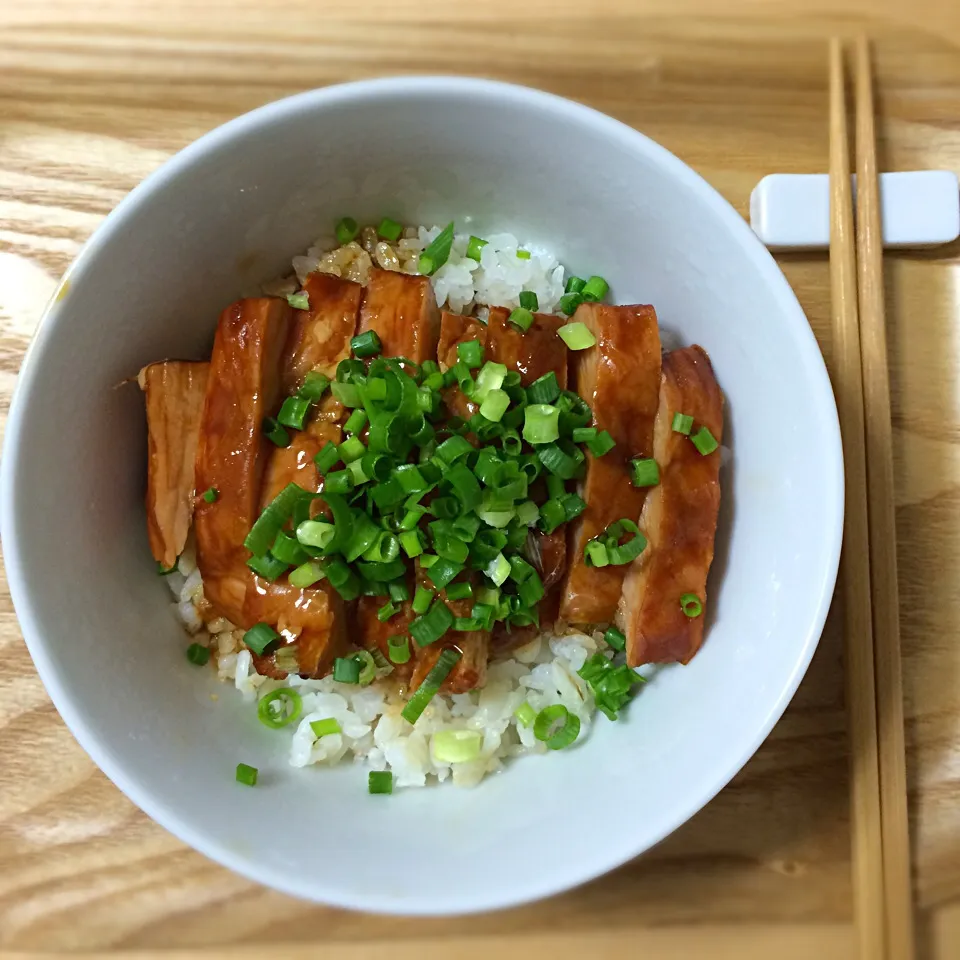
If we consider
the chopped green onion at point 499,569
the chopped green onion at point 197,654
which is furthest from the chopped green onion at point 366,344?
the chopped green onion at point 197,654

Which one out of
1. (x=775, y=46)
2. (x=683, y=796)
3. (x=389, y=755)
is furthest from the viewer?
(x=775, y=46)

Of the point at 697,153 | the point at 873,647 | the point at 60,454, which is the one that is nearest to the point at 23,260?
the point at 60,454

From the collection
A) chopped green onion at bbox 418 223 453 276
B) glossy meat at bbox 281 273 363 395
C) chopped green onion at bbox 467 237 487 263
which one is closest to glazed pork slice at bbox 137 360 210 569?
glossy meat at bbox 281 273 363 395

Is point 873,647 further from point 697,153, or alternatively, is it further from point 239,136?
point 239,136

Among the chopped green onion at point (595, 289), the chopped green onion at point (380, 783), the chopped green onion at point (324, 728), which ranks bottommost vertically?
the chopped green onion at point (380, 783)

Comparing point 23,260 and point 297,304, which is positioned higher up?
point 23,260

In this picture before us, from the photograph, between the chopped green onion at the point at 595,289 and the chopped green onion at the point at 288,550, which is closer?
the chopped green onion at the point at 288,550

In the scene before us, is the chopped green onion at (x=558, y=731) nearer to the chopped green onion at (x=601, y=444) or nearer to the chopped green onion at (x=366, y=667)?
the chopped green onion at (x=366, y=667)
